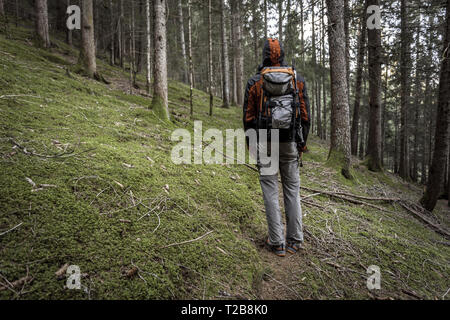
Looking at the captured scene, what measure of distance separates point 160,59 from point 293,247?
19.0 feet

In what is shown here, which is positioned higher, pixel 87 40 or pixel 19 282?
pixel 87 40

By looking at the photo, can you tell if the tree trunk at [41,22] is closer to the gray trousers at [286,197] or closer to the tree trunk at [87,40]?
the tree trunk at [87,40]

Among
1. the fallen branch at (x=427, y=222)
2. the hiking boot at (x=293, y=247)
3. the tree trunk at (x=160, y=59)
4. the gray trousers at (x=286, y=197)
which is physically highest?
the tree trunk at (x=160, y=59)

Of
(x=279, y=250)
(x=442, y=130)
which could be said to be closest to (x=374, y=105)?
(x=442, y=130)

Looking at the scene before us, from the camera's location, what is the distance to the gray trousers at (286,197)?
2.91 metres

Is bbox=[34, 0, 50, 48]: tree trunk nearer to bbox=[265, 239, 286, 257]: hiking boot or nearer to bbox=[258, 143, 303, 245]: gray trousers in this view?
bbox=[258, 143, 303, 245]: gray trousers

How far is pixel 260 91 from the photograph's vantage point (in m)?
2.90

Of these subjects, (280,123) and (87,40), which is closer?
(280,123)

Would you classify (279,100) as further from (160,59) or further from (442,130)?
(442,130)

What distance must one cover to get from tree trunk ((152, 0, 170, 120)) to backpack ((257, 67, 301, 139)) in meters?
4.18

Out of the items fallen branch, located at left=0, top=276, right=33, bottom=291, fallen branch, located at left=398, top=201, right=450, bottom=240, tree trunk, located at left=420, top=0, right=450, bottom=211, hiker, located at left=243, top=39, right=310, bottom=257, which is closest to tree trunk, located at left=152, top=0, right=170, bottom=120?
hiker, located at left=243, top=39, right=310, bottom=257

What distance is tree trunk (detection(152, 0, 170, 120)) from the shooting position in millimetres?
5910

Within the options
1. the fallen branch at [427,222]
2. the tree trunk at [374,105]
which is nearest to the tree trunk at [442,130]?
the fallen branch at [427,222]
